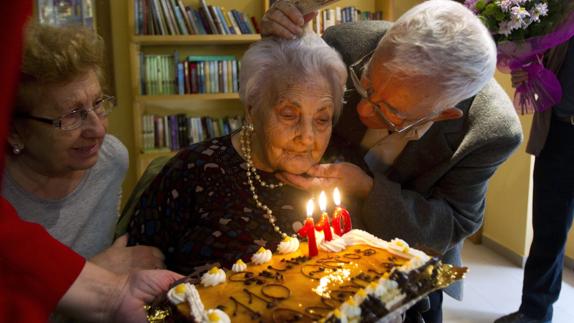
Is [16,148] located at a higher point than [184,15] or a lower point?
lower

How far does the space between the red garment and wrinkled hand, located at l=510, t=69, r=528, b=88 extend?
2195 mm

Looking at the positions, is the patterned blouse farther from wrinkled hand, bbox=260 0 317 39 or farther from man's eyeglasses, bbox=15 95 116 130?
wrinkled hand, bbox=260 0 317 39

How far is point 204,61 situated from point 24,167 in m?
2.82

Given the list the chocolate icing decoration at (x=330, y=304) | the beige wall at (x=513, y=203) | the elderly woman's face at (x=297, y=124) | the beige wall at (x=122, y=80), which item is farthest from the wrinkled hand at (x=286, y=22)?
the beige wall at (x=122, y=80)

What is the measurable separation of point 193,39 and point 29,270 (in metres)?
3.38

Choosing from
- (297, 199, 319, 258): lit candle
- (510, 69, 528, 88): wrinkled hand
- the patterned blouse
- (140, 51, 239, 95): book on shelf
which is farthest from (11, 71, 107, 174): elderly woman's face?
(140, 51, 239, 95): book on shelf

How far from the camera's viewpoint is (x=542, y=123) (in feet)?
9.11

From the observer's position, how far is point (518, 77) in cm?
244

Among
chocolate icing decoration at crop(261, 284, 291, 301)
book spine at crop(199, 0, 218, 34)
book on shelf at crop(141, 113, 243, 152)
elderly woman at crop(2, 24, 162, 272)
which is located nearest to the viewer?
chocolate icing decoration at crop(261, 284, 291, 301)

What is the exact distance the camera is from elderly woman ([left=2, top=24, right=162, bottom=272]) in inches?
52.1

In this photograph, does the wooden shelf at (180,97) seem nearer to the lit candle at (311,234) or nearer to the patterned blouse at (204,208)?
the patterned blouse at (204,208)

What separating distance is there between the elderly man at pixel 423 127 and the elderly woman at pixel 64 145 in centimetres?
56

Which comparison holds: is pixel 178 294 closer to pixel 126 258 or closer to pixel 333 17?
pixel 126 258

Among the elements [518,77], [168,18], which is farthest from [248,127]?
[168,18]
